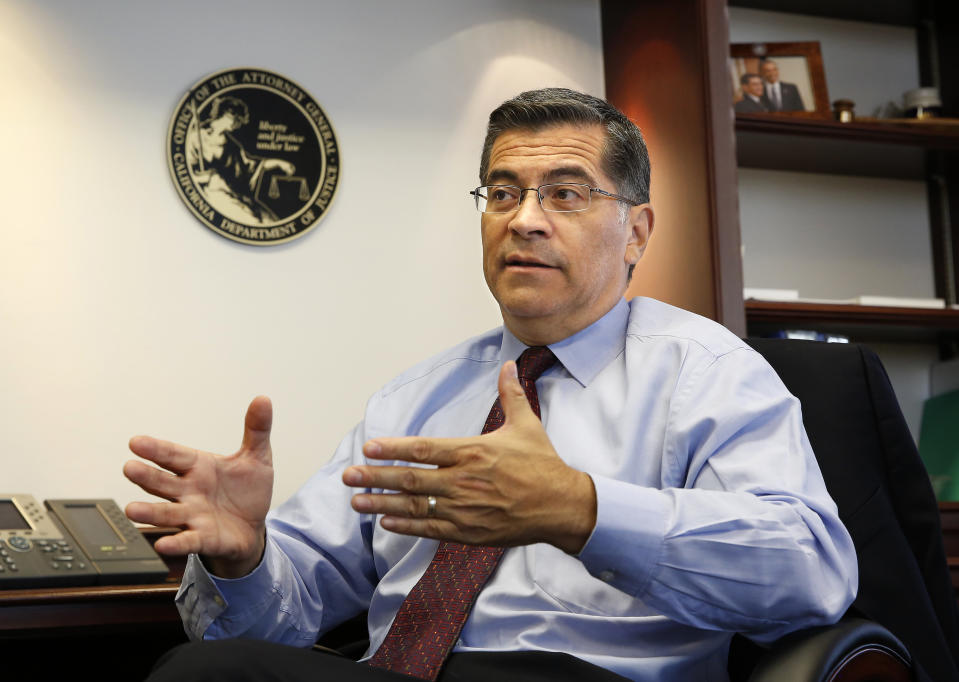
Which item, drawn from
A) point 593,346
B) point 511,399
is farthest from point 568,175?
point 511,399

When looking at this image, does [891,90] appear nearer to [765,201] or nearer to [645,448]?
[765,201]

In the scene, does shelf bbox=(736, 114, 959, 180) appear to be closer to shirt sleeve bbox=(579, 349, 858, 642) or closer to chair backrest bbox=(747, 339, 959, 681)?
chair backrest bbox=(747, 339, 959, 681)

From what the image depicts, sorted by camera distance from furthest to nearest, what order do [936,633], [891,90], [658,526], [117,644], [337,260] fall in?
[891,90] < [337,260] < [117,644] < [936,633] < [658,526]

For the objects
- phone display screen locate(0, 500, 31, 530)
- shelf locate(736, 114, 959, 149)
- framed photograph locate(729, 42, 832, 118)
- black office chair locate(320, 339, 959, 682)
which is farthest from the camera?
framed photograph locate(729, 42, 832, 118)

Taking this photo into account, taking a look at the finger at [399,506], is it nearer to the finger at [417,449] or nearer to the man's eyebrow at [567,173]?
the finger at [417,449]

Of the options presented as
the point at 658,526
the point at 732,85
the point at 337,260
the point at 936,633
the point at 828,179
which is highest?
the point at 732,85

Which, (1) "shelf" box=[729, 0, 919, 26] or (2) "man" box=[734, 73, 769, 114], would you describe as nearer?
(2) "man" box=[734, 73, 769, 114]

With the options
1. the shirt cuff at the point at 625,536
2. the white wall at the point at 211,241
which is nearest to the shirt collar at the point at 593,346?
the shirt cuff at the point at 625,536

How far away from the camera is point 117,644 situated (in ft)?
7.64

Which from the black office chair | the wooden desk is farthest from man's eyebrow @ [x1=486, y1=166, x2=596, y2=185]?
the wooden desk

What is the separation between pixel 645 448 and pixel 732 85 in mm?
1833

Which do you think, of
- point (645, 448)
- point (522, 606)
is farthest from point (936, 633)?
point (522, 606)

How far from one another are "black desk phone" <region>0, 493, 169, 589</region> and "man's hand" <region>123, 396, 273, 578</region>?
0.41m

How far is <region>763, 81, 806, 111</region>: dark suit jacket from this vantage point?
10.8 ft
